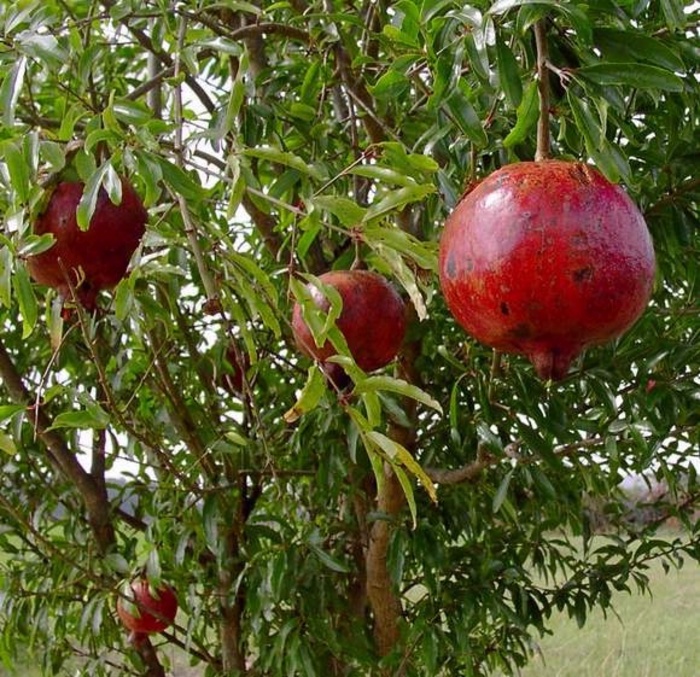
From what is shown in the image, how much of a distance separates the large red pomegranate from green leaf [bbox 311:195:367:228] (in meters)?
0.17

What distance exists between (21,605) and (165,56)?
43.2 inches

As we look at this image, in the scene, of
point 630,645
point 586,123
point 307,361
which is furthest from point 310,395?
point 630,645

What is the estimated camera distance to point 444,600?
1669 mm

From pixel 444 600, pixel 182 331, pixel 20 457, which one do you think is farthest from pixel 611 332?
pixel 20 457

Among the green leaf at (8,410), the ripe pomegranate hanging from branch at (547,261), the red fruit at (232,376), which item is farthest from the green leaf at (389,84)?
the red fruit at (232,376)

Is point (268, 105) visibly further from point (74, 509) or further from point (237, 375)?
point (74, 509)

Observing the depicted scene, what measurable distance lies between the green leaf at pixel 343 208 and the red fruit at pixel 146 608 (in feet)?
3.52

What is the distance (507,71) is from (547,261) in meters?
0.16

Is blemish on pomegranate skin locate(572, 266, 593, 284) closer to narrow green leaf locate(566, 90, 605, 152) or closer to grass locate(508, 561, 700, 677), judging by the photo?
narrow green leaf locate(566, 90, 605, 152)

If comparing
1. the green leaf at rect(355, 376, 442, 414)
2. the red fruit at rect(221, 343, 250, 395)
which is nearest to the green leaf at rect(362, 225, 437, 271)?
the green leaf at rect(355, 376, 442, 414)

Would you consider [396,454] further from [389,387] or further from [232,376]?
[232,376]

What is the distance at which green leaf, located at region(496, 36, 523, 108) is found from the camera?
2.20 feet

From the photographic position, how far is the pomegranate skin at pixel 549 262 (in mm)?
601

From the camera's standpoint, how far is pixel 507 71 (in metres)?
0.67
